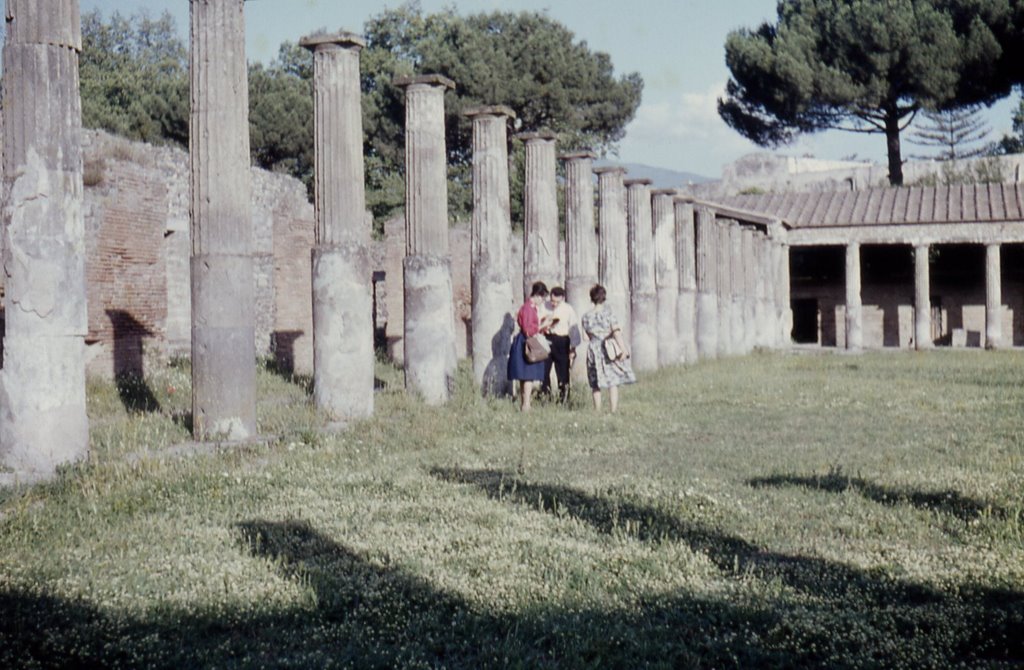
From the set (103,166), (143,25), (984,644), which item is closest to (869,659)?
(984,644)

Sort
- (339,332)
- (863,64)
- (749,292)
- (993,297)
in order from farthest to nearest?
(863,64) < (993,297) < (749,292) < (339,332)

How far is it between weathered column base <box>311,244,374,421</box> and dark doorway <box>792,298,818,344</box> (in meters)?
29.8

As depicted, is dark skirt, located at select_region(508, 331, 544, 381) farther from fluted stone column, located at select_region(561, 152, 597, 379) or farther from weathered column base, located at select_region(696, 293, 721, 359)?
weathered column base, located at select_region(696, 293, 721, 359)

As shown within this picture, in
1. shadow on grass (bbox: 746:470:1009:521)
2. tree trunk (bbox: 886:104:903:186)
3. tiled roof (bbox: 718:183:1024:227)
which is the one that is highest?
tree trunk (bbox: 886:104:903:186)

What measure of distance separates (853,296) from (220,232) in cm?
2715

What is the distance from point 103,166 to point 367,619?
1089cm

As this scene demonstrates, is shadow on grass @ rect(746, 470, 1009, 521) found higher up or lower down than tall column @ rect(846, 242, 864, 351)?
lower down

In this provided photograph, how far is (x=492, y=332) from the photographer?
1451cm

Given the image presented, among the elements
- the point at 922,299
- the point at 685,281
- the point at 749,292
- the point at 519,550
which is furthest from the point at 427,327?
the point at 922,299

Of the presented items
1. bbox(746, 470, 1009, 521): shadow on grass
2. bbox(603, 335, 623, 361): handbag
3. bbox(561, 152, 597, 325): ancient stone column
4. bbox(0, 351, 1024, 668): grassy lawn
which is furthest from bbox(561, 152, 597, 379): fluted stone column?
bbox(746, 470, 1009, 521): shadow on grass

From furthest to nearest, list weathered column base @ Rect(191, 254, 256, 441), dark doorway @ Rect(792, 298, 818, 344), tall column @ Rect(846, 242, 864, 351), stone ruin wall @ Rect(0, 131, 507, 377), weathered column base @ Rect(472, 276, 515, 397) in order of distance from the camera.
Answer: dark doorway @ Rect(792, 298, 818, 344), tall column @ Rect(846, 242, 864, 351), weathered column base @ Rect(472, 276, 515, 397), stone ruin wall @ Rect(0, 131, 507, 377), weathered column base @ Rect(191, 254, 256, 441)

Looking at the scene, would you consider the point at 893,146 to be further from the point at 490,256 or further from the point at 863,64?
the point at 490,256

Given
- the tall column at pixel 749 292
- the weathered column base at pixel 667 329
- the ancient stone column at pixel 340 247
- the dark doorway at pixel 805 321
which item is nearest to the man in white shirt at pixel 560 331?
the ancient stone column at pixel 340 247

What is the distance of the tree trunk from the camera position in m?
37.1
